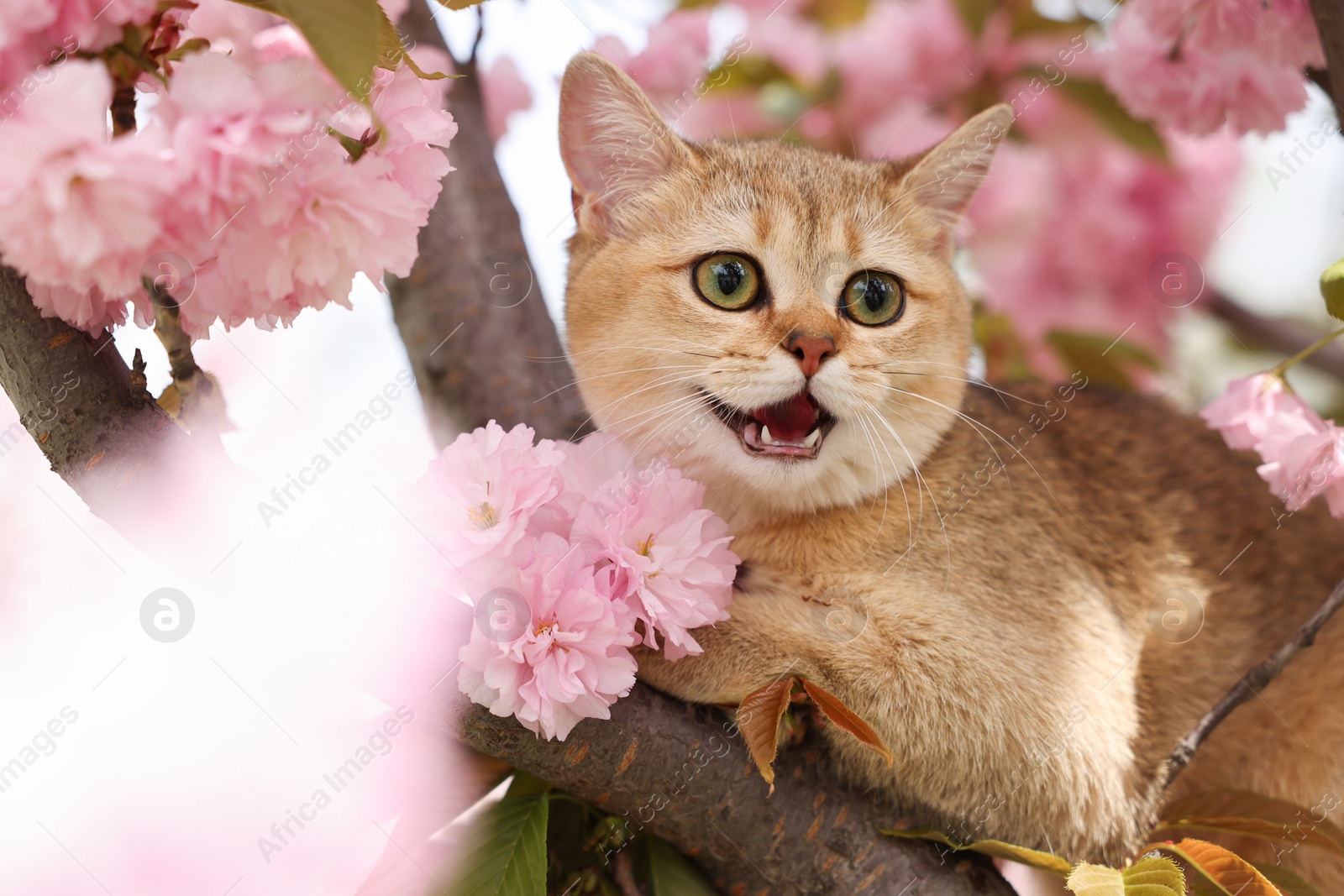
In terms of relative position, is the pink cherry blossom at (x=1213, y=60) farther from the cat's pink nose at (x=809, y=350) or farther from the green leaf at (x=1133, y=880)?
the green leaf at (x=1133, y=880)

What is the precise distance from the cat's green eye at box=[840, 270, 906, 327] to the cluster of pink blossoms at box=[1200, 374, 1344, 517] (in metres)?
0.69

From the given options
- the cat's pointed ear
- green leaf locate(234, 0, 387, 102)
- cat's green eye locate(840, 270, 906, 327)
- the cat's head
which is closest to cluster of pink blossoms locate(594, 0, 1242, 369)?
the cat's pointed ear

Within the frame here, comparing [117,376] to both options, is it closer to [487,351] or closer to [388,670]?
[388,670]

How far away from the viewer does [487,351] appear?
2689mm

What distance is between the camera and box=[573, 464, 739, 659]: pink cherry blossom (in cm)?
150

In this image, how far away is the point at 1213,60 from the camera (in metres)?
2.24

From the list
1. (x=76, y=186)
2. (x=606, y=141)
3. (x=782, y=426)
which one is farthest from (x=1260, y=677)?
(x=76, y=186)

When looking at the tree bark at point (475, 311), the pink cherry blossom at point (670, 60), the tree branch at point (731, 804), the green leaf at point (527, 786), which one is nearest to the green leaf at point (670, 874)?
the tree branch at point (731, 804)

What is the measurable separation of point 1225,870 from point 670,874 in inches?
35.4

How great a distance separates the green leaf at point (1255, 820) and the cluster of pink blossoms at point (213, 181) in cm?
170

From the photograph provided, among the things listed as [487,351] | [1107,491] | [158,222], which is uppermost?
[158,222]

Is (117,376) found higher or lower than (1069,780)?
higher

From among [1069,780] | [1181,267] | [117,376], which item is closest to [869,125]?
[1181,267]

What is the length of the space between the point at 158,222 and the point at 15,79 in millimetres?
213
